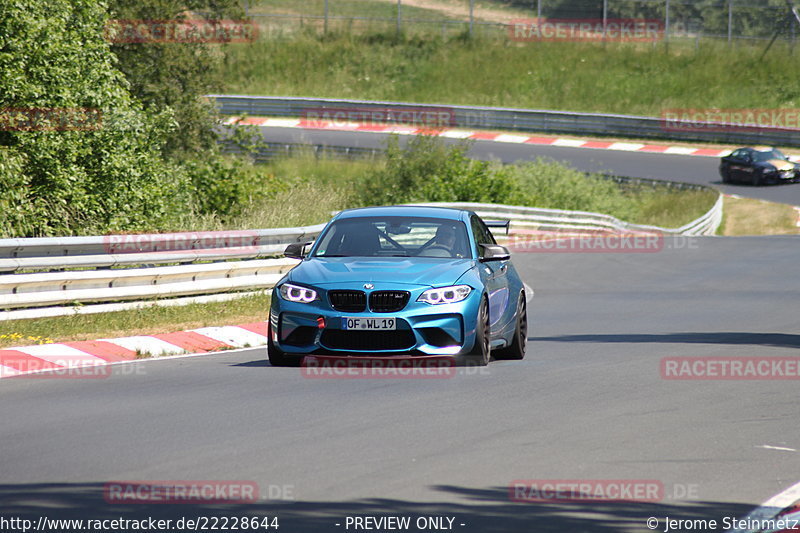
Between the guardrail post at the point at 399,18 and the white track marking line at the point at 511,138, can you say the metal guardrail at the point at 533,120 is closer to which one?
the white track marking line at the point at 511,138

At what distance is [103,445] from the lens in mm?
7484

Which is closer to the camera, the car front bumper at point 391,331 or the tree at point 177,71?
the car front bumper at point 391,331

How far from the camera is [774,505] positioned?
640 cm

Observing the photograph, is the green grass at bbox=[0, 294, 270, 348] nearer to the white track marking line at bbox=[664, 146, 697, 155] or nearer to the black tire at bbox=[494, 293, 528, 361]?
the black tire at bbox=[494, 293, 528, 361]

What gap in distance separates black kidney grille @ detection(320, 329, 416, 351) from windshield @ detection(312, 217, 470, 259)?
1.20 meters

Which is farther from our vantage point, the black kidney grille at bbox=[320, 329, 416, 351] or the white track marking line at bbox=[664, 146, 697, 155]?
the white track marking line at bbox=[664, 146, 697, 155]

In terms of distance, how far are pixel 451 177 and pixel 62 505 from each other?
26390 mm

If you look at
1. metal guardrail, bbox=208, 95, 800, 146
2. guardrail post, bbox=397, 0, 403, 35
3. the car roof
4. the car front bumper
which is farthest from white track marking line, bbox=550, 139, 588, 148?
the car front bumper

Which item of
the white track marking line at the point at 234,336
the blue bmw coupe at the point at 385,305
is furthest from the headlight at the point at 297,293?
the white track marking line at the point at 234,336

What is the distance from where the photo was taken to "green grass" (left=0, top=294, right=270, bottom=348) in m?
13.0

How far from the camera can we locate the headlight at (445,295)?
401 inches

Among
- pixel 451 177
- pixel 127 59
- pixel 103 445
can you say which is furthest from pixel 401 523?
pixel 451 177

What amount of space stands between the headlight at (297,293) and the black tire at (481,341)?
145 centimetres

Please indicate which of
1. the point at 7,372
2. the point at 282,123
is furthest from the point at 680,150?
the point at 7,372
